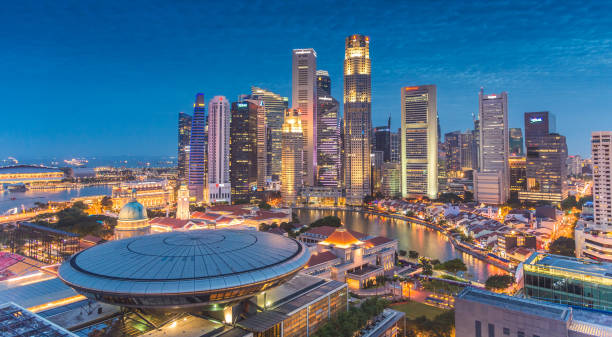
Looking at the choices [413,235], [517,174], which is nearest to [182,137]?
[413,235]

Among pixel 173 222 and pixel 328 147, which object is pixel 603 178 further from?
pixel 328 147

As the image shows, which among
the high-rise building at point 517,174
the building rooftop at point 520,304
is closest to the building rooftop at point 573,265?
the building rooftop at point 520,304

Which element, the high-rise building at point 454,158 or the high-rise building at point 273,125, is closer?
the high-rise building at point 273,125

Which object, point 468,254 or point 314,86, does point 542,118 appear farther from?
point 468,254

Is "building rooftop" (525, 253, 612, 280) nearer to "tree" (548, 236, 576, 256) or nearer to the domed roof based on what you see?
"tree" (548, 236, 576, 256)

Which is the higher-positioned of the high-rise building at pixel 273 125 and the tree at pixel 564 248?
the high-rise building at pixel 273 125

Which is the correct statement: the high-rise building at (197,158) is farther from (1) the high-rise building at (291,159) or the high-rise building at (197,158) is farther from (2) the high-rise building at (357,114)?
(2) the high-rise building at (357,114)
